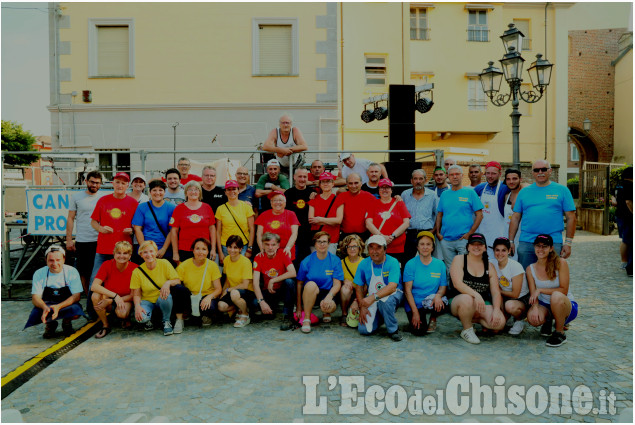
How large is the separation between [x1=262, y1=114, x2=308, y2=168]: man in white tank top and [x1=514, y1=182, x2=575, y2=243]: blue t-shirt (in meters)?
3.29

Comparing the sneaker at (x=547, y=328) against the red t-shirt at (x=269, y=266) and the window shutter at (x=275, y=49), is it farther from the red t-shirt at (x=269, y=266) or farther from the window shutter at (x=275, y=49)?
the window shutter at (x=275, y=49)

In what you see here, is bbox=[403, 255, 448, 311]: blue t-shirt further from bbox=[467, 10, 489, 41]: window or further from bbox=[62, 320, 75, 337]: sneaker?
bbox=[467, 10, 489, 41]: window

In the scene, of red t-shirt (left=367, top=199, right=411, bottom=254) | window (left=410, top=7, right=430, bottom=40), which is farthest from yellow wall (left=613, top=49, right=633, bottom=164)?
red t-shirt (left=367, top=199, right=411, bottom=254)

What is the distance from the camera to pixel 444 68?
21.2 m

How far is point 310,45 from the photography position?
13.7 m

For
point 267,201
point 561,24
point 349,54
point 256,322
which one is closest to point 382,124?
point 349,54

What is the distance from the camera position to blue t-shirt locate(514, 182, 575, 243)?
5676 mm

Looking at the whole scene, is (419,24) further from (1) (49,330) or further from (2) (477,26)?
(1) (49,330)

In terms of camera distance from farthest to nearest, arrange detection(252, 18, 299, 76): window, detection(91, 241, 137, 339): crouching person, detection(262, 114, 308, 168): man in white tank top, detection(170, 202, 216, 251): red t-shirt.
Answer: detection(252, 18, 299, 76): window, detection(262, 114, 308, 168): man in white tank top, detection(170, 202, 216, 251): red t-shirt, detection(91, 241, 137, 339): crouching person

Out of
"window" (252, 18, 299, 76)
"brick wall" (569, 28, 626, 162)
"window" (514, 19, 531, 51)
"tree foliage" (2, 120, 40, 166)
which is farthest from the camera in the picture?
"tree foliage" (2, 120, 40, 166)

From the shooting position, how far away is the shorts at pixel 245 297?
5941mm

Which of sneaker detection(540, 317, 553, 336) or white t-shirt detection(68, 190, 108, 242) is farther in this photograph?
white t-shirt detection(68, 190, 108, 242)

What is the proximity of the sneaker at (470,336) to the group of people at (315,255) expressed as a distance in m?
0.01

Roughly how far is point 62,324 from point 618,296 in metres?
7.79
